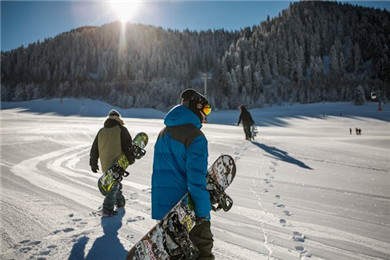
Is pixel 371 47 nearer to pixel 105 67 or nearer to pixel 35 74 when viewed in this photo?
pixel 105 67

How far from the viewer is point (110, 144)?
12.7 feet

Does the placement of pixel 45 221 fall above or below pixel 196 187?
below

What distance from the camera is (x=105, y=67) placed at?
102312 mm

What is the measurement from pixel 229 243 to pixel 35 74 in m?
136

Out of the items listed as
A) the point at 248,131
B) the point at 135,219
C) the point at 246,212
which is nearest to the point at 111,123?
the point at 135,219

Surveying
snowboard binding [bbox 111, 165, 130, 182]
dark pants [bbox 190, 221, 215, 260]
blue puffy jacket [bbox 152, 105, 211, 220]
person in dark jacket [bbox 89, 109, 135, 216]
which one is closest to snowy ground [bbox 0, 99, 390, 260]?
person in dark jacket [bbox 89, 109, 135, 216]

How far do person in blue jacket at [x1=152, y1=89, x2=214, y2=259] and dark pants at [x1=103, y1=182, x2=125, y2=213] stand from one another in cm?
204

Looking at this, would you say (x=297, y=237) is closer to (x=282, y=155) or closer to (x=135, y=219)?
(x=135, y=219)

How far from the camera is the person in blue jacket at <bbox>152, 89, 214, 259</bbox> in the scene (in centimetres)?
186

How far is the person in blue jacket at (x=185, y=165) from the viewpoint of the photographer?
1.86m

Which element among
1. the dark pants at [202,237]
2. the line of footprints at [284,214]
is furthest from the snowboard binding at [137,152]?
the line of footprints at [284,214]

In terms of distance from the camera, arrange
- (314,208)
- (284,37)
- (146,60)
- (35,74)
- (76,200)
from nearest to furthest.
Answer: (314,208) < (76,200) < (284,37) < (146,60) < (35,74)

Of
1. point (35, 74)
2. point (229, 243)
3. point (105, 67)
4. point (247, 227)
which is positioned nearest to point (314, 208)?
point (247, 227)

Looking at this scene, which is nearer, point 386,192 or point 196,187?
point 196,187
